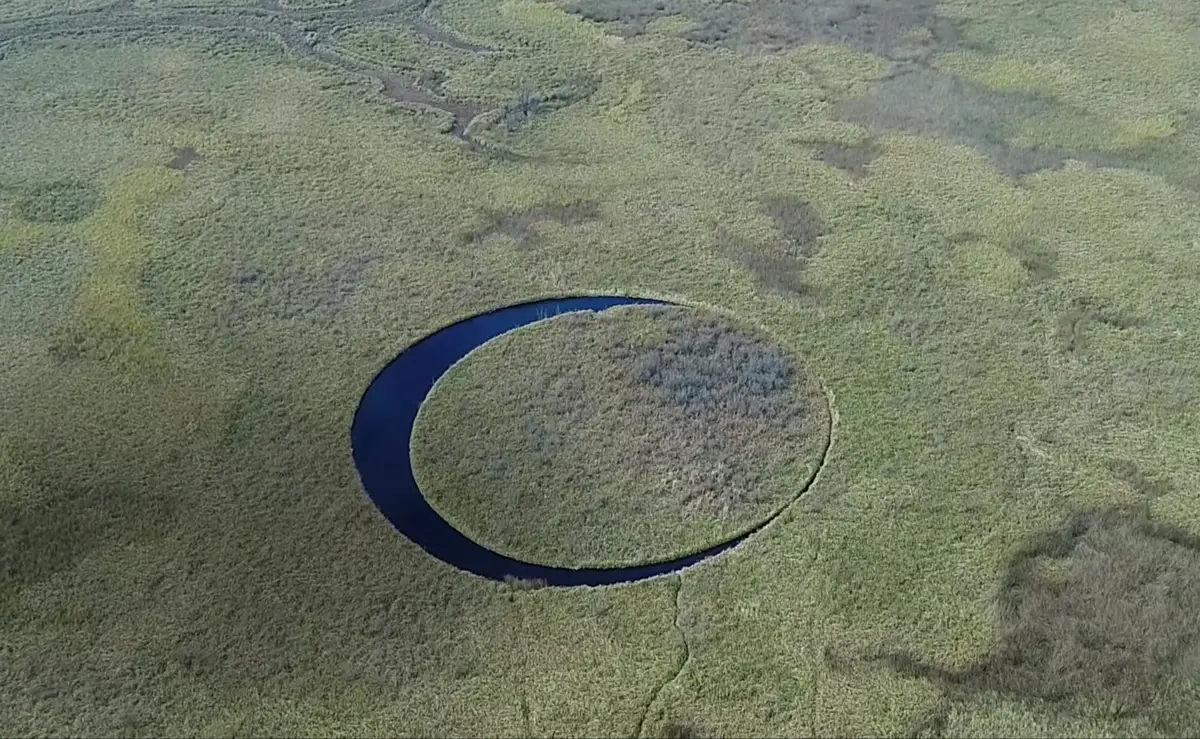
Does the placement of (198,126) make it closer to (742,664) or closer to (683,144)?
(683,144)

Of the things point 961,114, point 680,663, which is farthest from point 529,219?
point 680,663

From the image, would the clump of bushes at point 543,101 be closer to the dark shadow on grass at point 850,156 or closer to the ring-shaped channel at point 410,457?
the dark shadow on grass at point 850,156

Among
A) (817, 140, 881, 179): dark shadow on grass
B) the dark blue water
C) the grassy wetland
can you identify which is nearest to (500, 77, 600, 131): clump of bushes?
the grassy wetland

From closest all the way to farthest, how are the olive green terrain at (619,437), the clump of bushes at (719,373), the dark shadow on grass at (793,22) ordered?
the olive green terrain at (619,437) → the clump of bushes at (719,373) → the dark shadow on grass at (793,22)

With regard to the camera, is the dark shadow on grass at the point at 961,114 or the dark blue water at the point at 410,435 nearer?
the dark blue water at the point at 410,435

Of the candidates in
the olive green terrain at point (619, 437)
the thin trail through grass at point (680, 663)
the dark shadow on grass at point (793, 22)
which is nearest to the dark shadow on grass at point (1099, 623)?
the thin trail through grass at point (680, 663)

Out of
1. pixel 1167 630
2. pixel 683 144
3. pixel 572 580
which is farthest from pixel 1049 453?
pixel 683 144

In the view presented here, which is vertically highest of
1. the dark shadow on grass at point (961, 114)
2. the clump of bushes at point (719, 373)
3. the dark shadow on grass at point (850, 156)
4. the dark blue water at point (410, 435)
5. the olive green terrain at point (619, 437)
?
the dark shadow on grass at point (961, 114)

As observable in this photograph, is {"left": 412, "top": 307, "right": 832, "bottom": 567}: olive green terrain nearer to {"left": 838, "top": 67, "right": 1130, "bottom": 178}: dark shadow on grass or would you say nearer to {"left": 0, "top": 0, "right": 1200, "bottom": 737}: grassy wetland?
{"left": 0, "top": 0, "right": 1200, "bottom": 737}: grassy wetland
